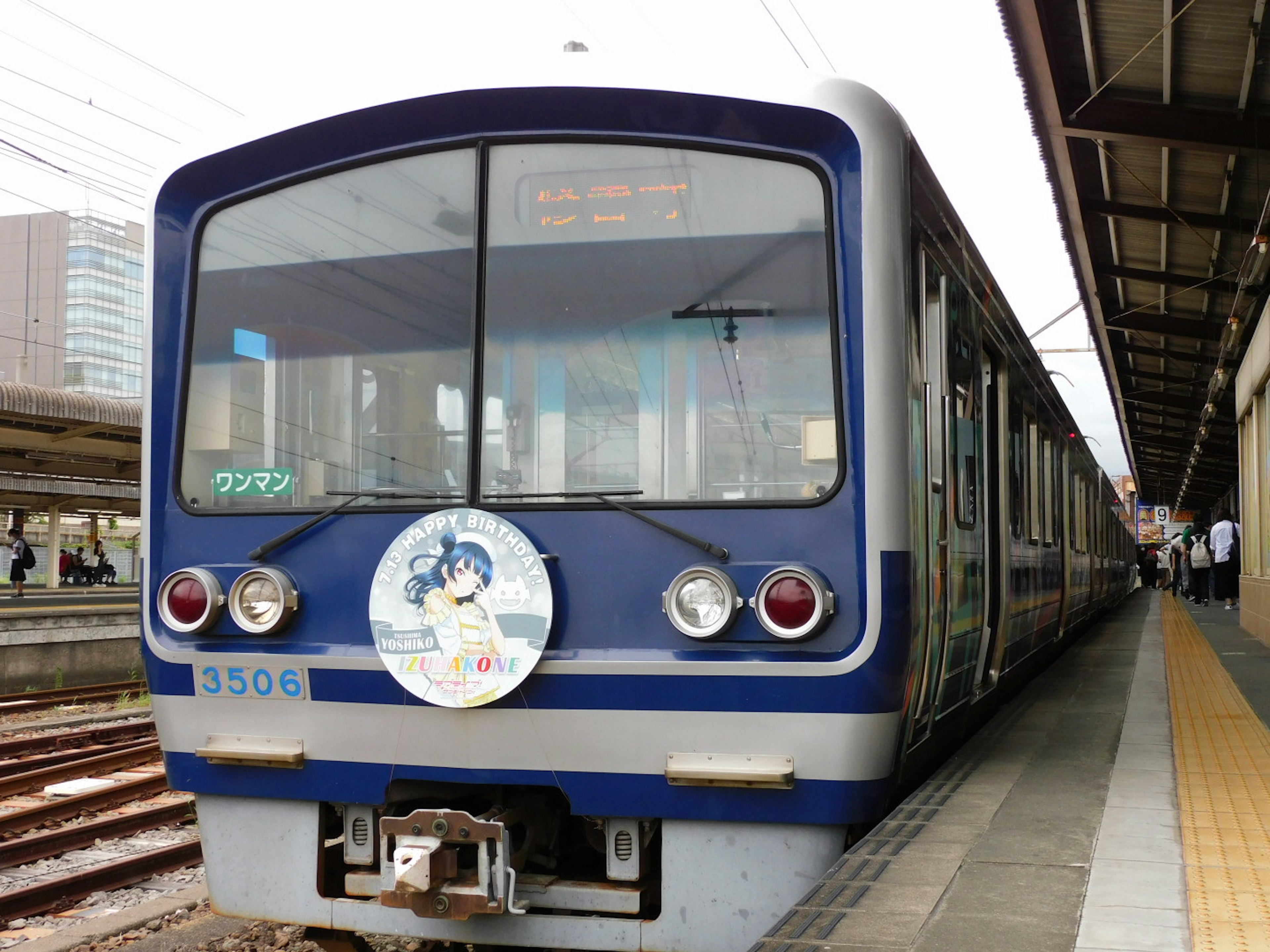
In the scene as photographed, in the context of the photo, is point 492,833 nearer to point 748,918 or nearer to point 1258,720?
point 748,918

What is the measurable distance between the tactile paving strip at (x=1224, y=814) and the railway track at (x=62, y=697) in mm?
10449

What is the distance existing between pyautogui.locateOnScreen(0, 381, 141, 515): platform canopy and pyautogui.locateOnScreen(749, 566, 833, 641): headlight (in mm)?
7187

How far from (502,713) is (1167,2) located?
7.37 meters

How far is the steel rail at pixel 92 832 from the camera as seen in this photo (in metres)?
6.45

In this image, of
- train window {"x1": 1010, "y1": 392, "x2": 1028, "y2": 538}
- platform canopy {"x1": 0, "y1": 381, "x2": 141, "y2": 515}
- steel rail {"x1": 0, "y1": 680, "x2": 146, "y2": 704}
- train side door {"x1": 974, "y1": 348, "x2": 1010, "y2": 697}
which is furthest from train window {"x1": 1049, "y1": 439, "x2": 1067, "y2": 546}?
steel rail {"x1": 0, "y1": 680, "x2": 146, "y2": 704}

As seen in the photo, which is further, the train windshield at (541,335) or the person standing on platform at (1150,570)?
the person standing on platform at (1150,570)

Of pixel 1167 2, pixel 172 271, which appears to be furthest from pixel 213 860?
pixel 1167 2

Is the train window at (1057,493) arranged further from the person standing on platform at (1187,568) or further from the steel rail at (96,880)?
the person standing on platform at (1187,568)

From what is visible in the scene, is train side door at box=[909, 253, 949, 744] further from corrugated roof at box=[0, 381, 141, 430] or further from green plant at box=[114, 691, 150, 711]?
corrugated roof at box=[0, 381, 141, 430]

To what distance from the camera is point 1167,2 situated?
8516 mm

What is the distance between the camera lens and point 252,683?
3775 millimetres

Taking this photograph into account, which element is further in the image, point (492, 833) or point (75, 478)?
point (75, 478)

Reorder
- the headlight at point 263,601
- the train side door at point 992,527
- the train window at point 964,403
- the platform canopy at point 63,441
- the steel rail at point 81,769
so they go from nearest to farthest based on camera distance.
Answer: the headlight at point 263,601
the train window at point 964,403
the train side door at point 992,527
the steel rail at point 81,769
the platform canopy at point 63,441

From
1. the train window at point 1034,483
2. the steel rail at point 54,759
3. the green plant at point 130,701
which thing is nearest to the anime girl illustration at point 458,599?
the train window at point 1034,483
